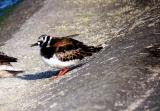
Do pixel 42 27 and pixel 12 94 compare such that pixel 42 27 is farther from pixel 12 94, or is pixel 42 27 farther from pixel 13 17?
pixel 12 94

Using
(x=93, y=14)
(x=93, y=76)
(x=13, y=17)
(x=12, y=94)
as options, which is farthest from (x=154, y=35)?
(x=13, y=17)

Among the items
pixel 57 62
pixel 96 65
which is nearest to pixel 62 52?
pixel 57 62

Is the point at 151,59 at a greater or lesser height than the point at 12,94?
greater

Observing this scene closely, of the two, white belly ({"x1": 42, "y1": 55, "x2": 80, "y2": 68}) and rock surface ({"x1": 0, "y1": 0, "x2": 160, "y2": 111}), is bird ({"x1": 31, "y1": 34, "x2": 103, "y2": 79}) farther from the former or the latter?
rock surface ({"x1": 0, "y1": 0, "x2": 160, "y2": 111})

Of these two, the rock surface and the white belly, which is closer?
the rock surface

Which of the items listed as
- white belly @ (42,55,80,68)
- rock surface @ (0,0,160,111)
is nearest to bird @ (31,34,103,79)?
white belly @ (42,55,80,68)

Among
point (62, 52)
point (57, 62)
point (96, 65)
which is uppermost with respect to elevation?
point (62, 52)

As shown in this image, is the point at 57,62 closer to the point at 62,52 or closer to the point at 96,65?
the point at 62,52

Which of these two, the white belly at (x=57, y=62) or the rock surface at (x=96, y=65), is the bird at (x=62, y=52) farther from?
the rock surface at (x=96, y=65)
